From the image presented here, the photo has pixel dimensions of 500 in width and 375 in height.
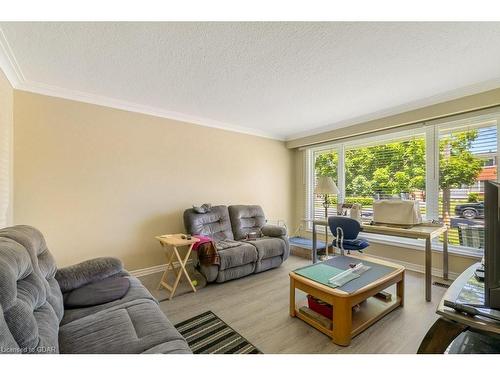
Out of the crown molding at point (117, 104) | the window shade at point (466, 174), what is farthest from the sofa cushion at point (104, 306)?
the window shade at point (466, 174)

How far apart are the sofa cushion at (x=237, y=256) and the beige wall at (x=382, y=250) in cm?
207

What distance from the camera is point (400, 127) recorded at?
3314 mm

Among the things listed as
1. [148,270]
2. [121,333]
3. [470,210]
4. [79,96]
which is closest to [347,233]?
[470,210]

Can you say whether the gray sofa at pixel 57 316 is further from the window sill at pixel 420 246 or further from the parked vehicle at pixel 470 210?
the parked vehicle at pixel 470 210

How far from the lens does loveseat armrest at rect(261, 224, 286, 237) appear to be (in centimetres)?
348

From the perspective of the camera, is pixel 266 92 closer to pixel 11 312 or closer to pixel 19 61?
pixel 19 61

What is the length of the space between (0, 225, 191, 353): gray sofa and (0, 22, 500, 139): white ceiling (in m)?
1.50

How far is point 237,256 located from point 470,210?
2.96 metres

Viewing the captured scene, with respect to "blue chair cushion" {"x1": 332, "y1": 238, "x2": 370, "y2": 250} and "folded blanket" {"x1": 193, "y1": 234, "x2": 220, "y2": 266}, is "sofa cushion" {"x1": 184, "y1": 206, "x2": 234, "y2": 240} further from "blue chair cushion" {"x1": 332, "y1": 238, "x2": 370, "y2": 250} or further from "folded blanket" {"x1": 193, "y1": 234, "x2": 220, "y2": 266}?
"blue chair cushion" {"x1": 332, "y1": 238, "x2": 370, "y2": 250}

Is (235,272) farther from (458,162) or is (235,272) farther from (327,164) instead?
(458,162)

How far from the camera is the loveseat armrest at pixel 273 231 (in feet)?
11.4

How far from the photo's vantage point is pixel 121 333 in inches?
44.8
